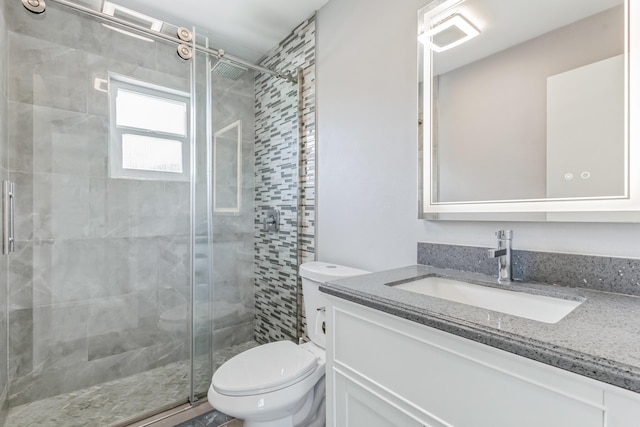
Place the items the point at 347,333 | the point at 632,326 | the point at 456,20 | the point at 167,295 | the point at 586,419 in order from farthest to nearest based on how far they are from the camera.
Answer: the point at 167,295, the point at 456,20, the point at 347,333, the point at 632,326, the point at 586,419

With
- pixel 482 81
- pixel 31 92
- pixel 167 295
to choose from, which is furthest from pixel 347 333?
pixel 31 92

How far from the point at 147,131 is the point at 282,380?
6.14ft

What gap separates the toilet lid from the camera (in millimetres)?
1192

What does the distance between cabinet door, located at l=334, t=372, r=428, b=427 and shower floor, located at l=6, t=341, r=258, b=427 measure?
1207 mm

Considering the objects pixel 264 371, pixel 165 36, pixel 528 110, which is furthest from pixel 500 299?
pixel 165 36

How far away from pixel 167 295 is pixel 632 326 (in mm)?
2337

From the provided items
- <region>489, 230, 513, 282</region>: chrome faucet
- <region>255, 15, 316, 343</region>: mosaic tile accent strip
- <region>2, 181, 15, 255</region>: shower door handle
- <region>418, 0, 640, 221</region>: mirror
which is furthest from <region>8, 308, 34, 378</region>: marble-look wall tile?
<region>489, 230, 513, 282</region>: chrome faucet

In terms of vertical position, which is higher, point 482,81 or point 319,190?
point 482,81

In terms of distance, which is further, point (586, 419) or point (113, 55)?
point (113, 55)

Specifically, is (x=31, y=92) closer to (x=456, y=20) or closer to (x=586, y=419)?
(x=456, y=20)

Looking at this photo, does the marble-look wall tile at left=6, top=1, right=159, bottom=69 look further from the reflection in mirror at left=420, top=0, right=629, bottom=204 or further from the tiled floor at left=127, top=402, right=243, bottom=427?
the tiled floor at left=127, top=402, right=243, bottom=427

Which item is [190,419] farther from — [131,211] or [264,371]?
[131,211]

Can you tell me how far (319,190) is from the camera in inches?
74.7

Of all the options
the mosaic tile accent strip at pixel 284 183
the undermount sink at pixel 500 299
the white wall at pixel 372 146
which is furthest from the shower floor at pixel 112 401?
the undermount sink at pixel 500 299
